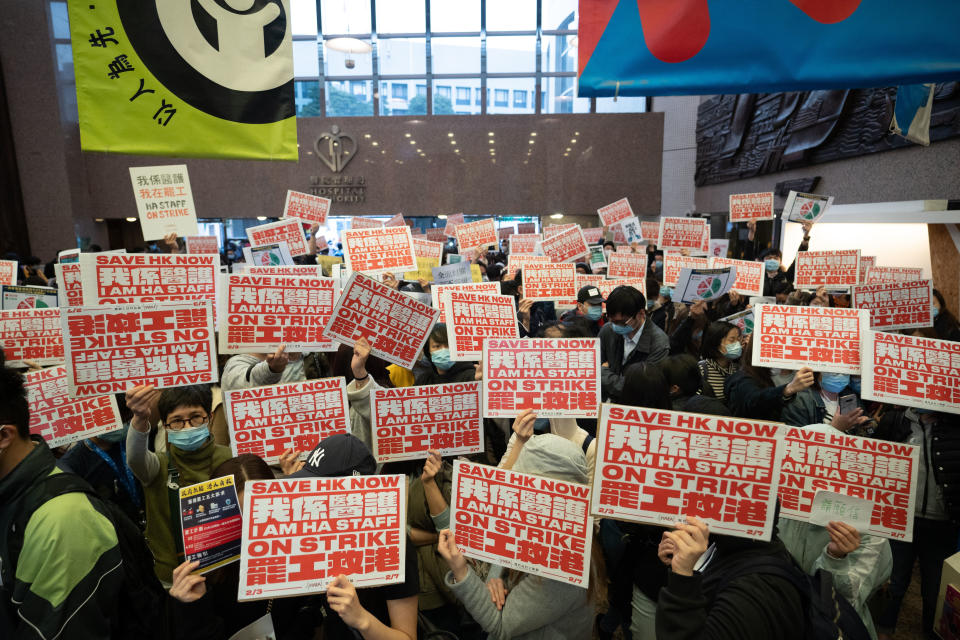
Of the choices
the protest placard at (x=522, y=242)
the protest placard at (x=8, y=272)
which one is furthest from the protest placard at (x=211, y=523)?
the protest placard at (x=522, y=242)

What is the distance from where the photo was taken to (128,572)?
5.88ft

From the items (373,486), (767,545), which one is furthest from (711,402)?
(373,486)

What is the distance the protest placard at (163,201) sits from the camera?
5637 millimetres

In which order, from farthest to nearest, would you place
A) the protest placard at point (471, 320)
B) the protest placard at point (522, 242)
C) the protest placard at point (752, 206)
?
the protest placard at point (522, 242) → the protest placard at point (752, 206) → the protest placard at point (471, 320)

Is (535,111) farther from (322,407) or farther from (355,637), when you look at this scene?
(355,637)

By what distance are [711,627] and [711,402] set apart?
3.52 ft

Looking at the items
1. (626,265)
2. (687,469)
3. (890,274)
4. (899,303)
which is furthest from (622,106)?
(687,469)

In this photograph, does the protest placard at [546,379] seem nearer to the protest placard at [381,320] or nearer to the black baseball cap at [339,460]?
the protest placard at [381,320]

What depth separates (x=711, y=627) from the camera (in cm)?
153

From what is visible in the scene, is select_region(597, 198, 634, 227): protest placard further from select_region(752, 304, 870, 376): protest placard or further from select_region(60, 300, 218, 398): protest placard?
select_region(60, 300, 218, 398): protest placard

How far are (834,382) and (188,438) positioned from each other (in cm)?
363

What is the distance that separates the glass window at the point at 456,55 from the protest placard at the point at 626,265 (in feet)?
36.8

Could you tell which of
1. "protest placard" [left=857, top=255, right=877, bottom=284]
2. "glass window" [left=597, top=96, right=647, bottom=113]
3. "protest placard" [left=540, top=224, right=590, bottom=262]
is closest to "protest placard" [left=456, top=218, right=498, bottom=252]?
"protest placard" [left=540, top=224, right=590, bottom=262]

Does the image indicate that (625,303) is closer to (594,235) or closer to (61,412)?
(61,412)
